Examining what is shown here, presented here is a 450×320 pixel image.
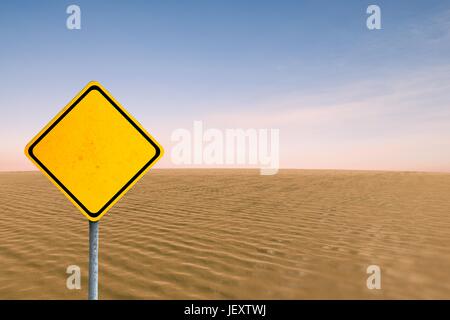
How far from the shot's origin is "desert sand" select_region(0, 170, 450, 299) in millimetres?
3980

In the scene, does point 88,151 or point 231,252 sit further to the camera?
point 231,252

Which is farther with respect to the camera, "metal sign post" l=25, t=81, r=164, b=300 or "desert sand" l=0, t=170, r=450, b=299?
"desert sand" l=0, t=170, r=450, b=299

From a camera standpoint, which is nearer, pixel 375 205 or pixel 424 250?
pixel 424 250

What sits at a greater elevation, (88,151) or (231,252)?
(88,151)

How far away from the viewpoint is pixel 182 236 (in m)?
6.45

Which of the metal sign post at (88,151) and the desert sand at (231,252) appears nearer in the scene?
the metal sign post at (88,151)

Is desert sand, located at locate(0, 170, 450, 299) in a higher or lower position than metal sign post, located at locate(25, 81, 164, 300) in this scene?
lower

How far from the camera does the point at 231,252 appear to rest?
17.8ft

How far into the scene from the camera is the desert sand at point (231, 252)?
398 cm

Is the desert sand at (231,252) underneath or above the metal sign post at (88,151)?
underneath

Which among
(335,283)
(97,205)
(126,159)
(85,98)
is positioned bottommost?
(335,283)

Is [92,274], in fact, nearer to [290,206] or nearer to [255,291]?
[255,291]

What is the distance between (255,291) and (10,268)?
3759 mm
